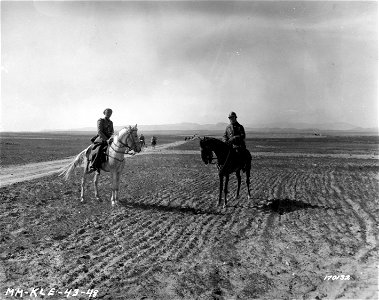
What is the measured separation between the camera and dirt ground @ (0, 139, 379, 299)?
5.41 m

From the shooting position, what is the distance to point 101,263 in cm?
624

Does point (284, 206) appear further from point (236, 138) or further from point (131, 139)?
Result: point (131, 139)

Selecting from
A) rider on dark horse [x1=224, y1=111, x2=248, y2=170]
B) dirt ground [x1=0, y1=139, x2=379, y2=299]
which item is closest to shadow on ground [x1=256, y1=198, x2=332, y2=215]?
dirt ground [x1=0, y1=139, x2=379, y2=299]

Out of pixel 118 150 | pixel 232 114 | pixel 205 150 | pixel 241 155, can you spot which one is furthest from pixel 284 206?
pixel 118 150

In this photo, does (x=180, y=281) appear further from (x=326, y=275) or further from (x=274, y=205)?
(x=274, y=205)

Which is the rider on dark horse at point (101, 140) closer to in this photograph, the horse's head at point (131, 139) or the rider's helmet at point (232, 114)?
the horse's head at point (131, 139)

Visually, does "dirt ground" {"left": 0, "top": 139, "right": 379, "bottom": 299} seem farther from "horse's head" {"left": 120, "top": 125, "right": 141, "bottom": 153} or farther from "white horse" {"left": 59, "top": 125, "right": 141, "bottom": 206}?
"horse's head" {"left": 120, "top": 125, "right": 141, "bottom": 153}

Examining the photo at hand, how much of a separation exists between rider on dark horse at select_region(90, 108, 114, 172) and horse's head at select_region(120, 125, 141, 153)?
819mm

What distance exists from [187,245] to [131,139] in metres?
4.79

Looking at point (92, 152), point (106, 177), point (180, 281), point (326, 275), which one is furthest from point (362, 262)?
point (106, 177)

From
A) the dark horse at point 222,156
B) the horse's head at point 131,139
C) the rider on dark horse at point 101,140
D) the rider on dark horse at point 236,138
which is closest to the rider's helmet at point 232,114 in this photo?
the rider on dark horse at point 236,138

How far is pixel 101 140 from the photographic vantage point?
1141 centimetres

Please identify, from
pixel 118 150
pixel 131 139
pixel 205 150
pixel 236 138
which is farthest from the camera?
pixel 236 138

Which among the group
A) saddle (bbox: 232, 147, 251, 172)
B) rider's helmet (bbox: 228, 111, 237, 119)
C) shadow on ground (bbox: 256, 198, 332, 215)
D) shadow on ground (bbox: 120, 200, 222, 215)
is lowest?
shadow on ground (bbox: 256, 198, 332, 215)
